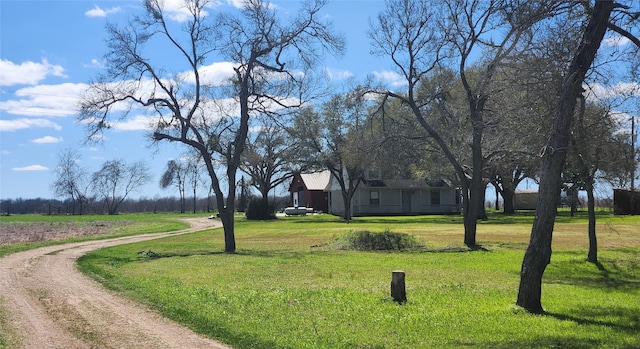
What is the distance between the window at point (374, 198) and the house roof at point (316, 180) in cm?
1212

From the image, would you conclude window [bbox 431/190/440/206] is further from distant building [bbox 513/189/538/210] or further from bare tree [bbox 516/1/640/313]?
bare tree [bbox 516/1/640/313]

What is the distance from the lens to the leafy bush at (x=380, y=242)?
23.2 metres

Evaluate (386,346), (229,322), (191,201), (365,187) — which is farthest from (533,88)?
(191,201)

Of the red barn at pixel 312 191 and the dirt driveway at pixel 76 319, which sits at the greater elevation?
the red barn at pixel 312 191

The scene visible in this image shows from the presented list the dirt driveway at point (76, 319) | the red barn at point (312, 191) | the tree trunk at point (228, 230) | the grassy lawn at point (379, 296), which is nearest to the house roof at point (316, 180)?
the red barn at point (312, 191)

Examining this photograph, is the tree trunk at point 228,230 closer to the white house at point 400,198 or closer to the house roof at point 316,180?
the white house at point 400,198

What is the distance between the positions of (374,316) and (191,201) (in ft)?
342

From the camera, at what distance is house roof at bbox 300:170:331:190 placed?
7475 cm

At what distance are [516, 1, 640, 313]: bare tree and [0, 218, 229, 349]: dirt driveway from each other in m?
5.33

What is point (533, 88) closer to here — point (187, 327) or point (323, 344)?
point (323, 344)

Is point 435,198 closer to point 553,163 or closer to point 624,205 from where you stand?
Result: point 624,205

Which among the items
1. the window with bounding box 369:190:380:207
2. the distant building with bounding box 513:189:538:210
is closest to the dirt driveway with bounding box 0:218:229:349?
the window with bounding box 369:190:380:207

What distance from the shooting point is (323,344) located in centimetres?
730

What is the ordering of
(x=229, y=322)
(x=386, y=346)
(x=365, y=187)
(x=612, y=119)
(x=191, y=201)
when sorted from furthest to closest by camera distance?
(x=191, y=201)
(x=365, y=187)
(x=612, y=119)
(x=229, y=322)
(x=386, y=346)
